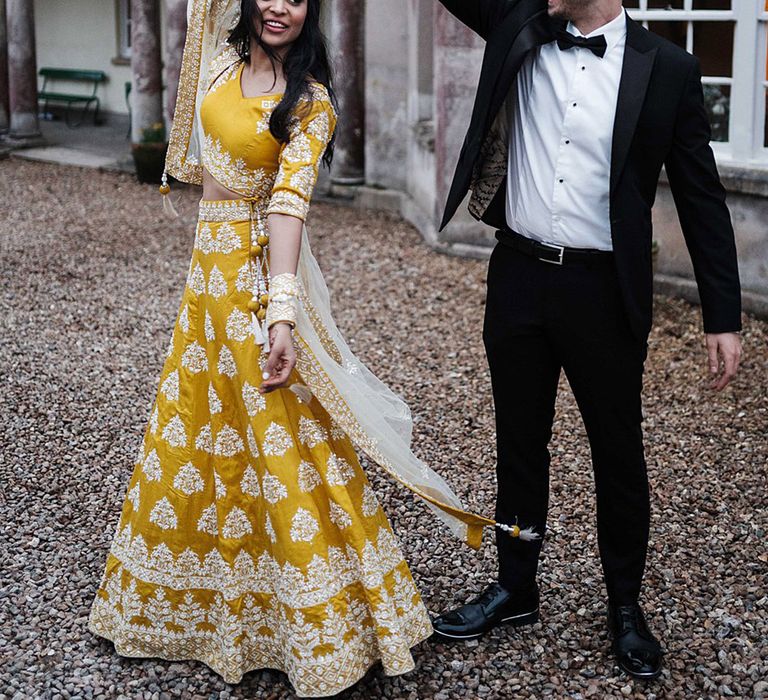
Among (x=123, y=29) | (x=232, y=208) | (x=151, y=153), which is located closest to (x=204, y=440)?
(x=232, y=208)

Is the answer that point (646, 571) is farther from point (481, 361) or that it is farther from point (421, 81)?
point (421, 81)

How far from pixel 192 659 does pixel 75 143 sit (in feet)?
41.7

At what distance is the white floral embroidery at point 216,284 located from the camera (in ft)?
9.62

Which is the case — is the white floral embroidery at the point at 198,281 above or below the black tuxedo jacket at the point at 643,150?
below

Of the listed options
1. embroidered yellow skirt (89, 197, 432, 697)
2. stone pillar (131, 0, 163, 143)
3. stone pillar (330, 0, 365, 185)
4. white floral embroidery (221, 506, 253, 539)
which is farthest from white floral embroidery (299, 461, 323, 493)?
stone pillar (131, 0, 163, 143)

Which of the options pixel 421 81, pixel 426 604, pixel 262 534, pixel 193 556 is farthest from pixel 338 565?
pixel 421 81

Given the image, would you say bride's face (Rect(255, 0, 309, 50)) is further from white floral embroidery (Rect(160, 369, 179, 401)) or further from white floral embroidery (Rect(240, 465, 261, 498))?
white floral embroidery (Rect(240, 465, 261, 498))

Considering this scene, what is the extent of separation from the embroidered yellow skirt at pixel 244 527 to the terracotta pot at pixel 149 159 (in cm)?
909

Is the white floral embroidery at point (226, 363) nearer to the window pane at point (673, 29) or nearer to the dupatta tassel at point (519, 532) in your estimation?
the dupatta tassel at point (519, 532)

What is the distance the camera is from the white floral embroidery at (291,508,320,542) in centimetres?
286

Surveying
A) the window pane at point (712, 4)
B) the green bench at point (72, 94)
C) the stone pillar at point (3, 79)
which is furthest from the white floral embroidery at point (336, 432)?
the green bench at point (72, 94)

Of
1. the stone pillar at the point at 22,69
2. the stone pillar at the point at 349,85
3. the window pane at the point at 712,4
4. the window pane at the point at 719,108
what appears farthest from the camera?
the stone pillar at the point at 22,69

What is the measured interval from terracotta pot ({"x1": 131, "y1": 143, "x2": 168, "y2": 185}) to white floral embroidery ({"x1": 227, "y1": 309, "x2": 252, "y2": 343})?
30.1 ft

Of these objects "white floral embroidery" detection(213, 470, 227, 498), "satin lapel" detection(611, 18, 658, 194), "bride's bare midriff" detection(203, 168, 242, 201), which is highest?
"satin lapel" detection(611, 18, 658, 194)
